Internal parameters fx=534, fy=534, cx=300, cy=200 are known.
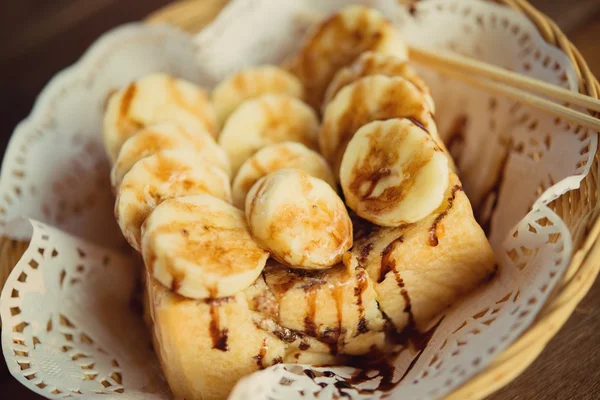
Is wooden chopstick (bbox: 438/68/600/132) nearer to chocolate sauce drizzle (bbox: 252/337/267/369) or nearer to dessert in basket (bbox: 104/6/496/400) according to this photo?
dessert in basket (bbox: 104/6/496/400)

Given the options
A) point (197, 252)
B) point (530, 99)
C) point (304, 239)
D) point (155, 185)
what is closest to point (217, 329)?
point (197, 252)

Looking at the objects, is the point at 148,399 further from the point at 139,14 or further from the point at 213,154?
the point at 139,14

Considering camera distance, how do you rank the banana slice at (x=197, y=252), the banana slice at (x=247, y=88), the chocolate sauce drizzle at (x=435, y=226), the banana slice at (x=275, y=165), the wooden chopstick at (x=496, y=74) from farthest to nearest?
1. the banana slice at (x=247, y=88)
2. the banana slice at (x=275, y=165)
3. the wooden chopstick at (x=496, y=74)
4. the chocolate sauce drizzle at (x=435, y=226)
5. the banana slice at (x=197, y=252)

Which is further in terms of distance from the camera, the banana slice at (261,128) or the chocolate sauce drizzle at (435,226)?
the banana slice at (261,128)

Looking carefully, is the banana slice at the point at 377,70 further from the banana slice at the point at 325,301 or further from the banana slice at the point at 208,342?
the banana slice at the point at 208,342

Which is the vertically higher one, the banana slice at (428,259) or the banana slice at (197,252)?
the banana slice at (197,252)

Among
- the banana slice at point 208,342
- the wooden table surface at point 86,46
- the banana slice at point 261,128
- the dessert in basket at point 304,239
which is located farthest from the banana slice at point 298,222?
the wooden table surface at point 86,46

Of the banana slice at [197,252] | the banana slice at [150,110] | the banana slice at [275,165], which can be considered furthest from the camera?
the banana slice at [150,110]

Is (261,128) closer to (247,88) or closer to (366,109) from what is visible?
(247,88)
